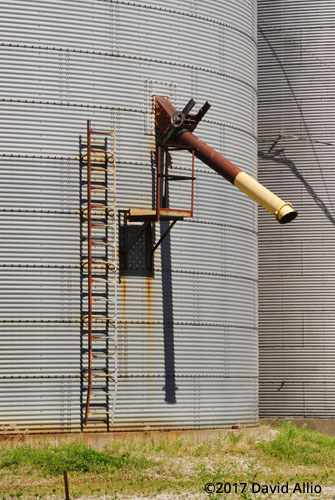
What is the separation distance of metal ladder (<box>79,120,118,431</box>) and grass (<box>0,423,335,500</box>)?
113 centimetres

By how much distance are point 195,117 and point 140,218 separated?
9.11ft

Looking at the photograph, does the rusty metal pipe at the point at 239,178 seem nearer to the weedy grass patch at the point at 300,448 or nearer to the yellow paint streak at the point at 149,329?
the yellow paint streak at the point at 149,329

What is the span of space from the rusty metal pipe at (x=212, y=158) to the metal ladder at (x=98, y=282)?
1432mm

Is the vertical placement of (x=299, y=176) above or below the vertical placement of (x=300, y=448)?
above

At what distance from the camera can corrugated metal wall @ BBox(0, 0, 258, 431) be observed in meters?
20.6

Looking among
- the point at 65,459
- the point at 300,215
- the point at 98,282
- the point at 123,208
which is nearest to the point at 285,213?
the point at 123,208

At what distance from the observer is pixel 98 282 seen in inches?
835

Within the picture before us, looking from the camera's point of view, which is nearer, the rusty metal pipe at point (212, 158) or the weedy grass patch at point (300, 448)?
the rusty metal pipe at point (212, 158)

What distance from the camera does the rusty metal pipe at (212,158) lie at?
19927 millimetres

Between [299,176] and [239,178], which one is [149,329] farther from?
[299,176]

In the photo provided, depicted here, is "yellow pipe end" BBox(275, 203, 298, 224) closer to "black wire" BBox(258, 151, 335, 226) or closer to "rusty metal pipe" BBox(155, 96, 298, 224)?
"rusty metal pipe" BBox(155, 96, 298, 224)

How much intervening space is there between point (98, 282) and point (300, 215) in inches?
448

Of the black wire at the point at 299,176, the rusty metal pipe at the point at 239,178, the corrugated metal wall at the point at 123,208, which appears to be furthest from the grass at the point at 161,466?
the black wire at the point at 299,176

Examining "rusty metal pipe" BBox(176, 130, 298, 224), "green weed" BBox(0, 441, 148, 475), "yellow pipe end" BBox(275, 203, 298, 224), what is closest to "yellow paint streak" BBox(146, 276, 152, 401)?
"green weed" BBox(0, 441, 148, 475)
